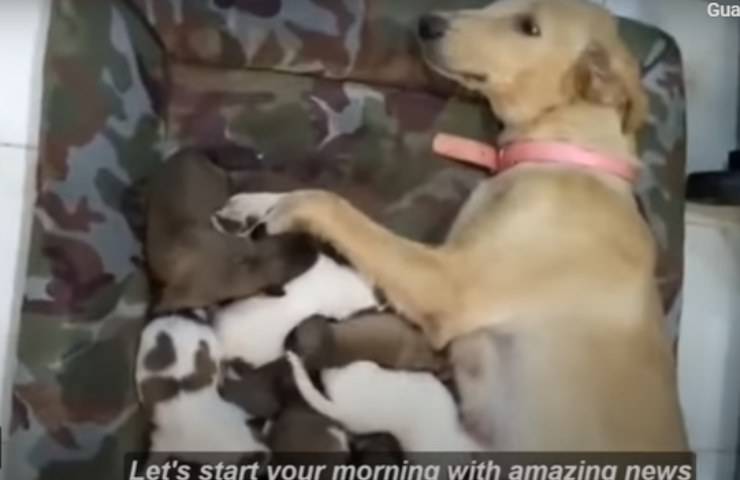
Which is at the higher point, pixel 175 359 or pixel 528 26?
pixel 528 26

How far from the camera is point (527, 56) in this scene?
123cm

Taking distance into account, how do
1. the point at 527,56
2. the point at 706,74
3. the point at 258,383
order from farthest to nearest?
the point at 706,74 < the point at 527,56 < the point at 258,383

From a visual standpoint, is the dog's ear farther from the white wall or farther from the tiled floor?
the tiled floor

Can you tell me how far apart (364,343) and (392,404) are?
0.06 meters

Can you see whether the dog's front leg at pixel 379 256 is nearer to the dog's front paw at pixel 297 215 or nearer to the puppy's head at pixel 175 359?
the dog's front paw at pixel 297 215

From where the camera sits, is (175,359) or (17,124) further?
(17,124)

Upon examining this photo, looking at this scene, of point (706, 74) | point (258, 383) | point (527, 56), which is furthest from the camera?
point (706, 74)

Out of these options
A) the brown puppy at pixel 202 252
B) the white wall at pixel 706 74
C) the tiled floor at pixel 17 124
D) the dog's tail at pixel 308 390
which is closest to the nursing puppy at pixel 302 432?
the dog's tail at pixel 308 390

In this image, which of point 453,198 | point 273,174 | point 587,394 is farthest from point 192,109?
point 587,394

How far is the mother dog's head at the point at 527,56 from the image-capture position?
122 cm

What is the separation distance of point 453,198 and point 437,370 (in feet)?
0.59

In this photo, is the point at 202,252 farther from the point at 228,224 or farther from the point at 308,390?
the point at 308,390

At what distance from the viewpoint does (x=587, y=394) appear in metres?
→ 1.17

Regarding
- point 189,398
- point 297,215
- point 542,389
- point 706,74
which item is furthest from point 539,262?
point 706,74
